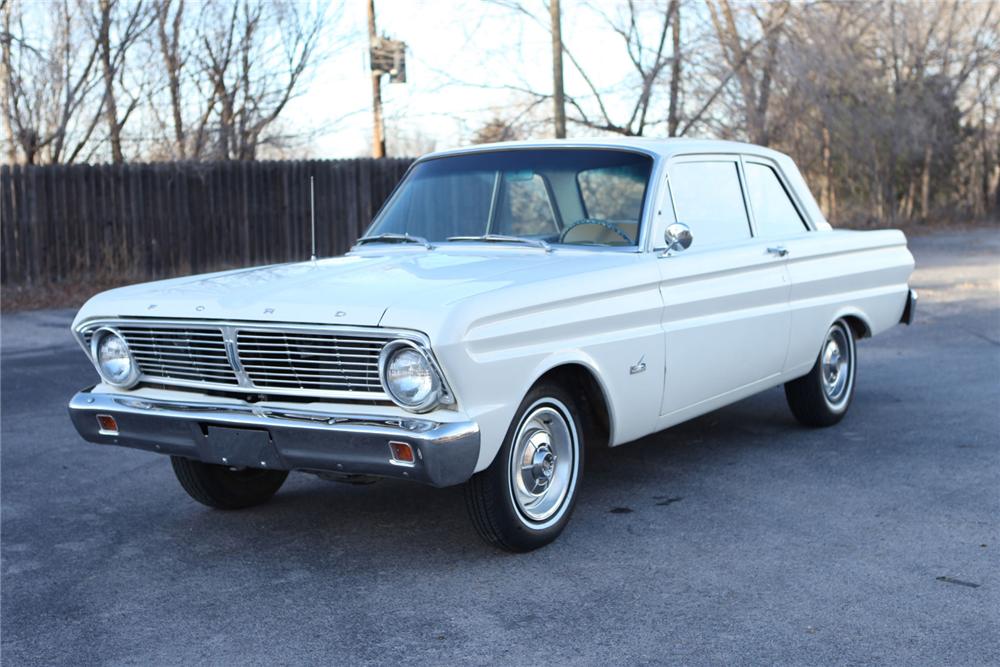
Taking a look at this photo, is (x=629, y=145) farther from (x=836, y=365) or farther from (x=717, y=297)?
(x=836, y=365)

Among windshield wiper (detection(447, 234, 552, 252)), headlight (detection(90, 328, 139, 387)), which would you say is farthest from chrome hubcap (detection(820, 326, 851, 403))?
headlight (detection(90, 328, 139, 387))

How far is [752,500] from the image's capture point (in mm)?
5457

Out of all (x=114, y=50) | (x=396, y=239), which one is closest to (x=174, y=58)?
(x=114, y=50)

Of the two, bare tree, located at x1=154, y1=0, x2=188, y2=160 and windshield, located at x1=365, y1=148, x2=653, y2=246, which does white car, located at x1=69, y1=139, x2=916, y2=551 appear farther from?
bare tree, located at x1=154, y1=0, x2=188, y2=160

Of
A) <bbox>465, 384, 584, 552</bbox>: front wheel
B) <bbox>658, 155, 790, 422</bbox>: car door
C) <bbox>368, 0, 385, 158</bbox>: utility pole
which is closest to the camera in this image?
<bbox>465, 384, 584, 552</bbox>: front wheel

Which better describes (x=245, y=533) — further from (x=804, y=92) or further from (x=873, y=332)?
(x=804, y=92)

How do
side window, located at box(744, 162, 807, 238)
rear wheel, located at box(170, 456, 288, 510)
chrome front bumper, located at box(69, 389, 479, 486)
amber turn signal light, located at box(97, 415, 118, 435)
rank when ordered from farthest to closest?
side window, located at box(744, 162, 807, 238) < rear wheel, located at box(170, 456, 288, 510) < amber turn signal light, located at box(97, 415, 118, 435) < chrome front bumper, located at box(69, 389, 479, 486)

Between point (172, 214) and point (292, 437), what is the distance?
14.2 metres

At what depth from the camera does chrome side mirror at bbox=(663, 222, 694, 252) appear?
5.37m

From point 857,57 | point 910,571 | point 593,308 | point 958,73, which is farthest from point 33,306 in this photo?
point 958,73

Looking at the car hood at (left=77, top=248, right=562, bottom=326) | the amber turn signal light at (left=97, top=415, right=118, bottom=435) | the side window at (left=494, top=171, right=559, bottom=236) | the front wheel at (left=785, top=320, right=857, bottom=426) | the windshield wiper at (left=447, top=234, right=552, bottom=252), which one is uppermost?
the side window at (left=494, top=171, right=559, bottom=236)

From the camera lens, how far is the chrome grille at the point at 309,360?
430cm

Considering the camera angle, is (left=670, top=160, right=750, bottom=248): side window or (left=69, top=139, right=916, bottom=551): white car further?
(left=670, top=160, right=750, bottom=248): side window

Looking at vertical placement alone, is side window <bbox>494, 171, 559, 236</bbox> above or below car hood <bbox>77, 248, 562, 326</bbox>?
above
